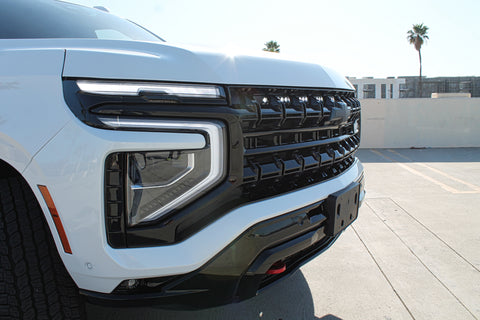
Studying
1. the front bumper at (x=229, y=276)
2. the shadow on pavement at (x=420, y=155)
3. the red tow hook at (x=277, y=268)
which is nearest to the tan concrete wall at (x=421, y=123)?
the shadow on pavement at (x=420, y=155)

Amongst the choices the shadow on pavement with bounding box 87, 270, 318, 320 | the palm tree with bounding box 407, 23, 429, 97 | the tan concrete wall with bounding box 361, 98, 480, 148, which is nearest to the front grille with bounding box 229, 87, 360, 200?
the shadow on pavement with bounding box 87, 270, 318, 320

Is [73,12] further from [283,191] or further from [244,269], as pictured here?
[244,269]

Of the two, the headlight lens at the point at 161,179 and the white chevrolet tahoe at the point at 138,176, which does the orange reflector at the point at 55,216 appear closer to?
the white chevrolet tahoe at the point at 138,176

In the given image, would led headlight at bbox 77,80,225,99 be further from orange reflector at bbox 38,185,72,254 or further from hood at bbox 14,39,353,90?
orange reflector at bbox 38,185,72,254

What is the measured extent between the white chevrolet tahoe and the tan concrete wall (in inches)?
338

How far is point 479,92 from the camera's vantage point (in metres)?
32.8

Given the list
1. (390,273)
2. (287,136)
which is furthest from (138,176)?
(390,273)

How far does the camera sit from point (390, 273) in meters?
2.52

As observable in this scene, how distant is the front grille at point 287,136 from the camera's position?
4.34 ft

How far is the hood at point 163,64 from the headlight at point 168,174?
176mm

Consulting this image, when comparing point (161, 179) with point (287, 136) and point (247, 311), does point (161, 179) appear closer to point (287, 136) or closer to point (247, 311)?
point (287, 136)

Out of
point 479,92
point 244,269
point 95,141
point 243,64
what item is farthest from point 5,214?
point 479,92

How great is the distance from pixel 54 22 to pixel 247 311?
1988 millimetres

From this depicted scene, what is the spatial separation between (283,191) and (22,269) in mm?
1011
